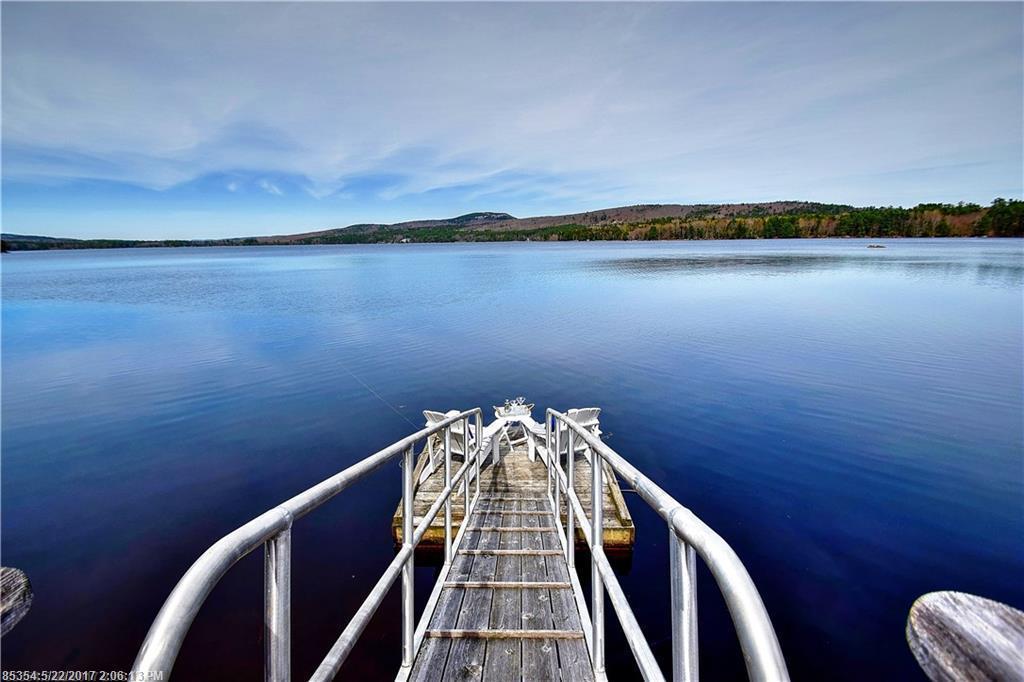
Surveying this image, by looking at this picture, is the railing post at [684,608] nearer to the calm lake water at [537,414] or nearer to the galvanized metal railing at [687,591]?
the galvanized metal railing at [687,591]

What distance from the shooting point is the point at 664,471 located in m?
9.91

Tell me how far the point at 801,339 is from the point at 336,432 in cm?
1822

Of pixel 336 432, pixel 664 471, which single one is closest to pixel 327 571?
pixel 336 432

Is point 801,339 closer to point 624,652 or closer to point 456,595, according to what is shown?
point 624,652

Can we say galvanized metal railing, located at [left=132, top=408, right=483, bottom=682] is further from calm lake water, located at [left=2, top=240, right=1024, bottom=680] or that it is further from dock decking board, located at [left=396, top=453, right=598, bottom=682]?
calm lake water, located at [left=2, top=240, right=1024, bottom=680]

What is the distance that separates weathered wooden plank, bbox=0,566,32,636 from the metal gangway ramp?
495 millimetres

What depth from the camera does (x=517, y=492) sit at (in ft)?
25.1

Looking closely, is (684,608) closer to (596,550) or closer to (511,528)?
(596,550)

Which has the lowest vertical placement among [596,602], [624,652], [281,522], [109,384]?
[624,652]

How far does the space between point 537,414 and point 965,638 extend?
41.0 feet

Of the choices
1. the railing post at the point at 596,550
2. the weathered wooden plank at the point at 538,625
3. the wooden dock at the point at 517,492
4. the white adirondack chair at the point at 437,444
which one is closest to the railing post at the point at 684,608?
the railing post at the point at 596,550

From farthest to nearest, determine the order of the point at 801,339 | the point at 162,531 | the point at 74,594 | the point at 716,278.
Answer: the point at 716,278 → the point at 801,339 → the point at 162,531 → the point at 74,594

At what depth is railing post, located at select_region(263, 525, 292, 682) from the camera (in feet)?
5.21

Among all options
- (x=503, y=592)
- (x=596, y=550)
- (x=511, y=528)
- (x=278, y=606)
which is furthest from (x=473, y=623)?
(x=278, y=606)
